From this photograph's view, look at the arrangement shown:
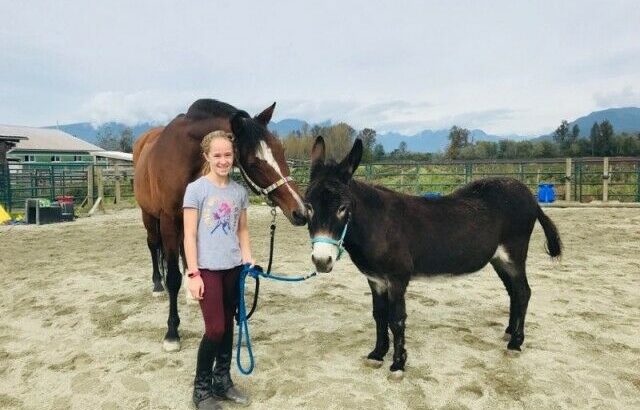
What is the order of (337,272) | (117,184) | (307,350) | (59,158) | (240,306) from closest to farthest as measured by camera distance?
(240,306) → (307,350) → (337,272) → (117,184) → (59,158)

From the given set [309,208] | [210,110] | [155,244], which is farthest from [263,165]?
[155,244]

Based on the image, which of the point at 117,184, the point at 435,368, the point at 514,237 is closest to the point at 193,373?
the point at 435,368

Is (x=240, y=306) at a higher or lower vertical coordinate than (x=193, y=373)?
higher

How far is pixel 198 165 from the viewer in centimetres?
358

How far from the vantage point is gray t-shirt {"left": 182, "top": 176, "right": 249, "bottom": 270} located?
2.50 meters

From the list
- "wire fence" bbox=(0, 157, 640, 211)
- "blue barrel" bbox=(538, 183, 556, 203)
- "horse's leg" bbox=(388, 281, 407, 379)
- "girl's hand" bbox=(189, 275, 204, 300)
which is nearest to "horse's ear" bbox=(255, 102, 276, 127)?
"girl's hand" bbox=(189, 275, 204, 300)

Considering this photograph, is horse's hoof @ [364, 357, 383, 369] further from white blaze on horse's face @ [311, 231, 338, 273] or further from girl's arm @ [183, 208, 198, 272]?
girl's arm @ [183, 208, 198, 272]

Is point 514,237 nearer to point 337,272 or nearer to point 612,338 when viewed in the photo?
point 612,338

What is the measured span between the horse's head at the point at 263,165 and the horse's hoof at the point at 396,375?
125 centimetres

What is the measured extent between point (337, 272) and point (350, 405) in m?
3.31

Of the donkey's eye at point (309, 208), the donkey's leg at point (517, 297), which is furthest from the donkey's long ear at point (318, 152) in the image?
the donkey's leg at point (517, 297)

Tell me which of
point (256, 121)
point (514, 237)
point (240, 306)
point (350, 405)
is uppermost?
point (256, 121)

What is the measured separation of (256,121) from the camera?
3227mm

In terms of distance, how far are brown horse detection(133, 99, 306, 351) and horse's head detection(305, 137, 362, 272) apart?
0.18m
